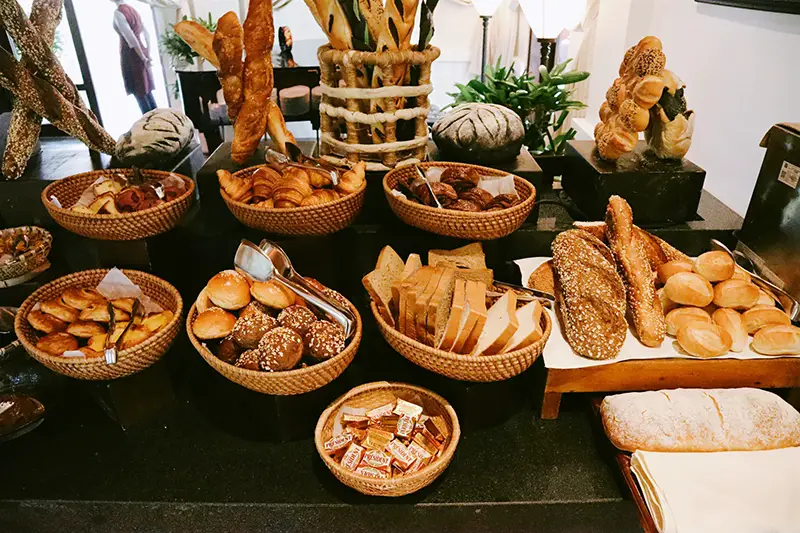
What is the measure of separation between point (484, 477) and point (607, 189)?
3.14 ft

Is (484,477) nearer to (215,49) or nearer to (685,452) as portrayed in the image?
(685,452)

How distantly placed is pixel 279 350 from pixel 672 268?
40.8 inches

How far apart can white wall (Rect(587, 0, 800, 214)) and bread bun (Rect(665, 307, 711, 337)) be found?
928 mm

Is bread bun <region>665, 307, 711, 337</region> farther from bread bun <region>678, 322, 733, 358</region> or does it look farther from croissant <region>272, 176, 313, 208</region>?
croissant <region>272, 176, 313, 208</region>

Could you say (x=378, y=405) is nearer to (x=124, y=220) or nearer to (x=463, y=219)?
(x=463, y=219)

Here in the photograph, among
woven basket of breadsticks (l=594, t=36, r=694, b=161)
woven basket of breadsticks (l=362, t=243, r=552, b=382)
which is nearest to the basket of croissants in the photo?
woven basket of breadsticks (l=362, t=243, r=552, b=382)

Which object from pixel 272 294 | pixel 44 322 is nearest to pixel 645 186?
pixel 272 294

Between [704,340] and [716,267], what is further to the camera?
[716,267]

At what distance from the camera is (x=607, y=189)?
169 centimetres

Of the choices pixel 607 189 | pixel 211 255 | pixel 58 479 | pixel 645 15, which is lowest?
pixel 58 479

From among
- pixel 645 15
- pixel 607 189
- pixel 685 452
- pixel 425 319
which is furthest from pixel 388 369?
pixel 645 15

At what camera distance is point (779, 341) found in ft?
4.20

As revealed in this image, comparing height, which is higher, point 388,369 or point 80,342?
point 80,342

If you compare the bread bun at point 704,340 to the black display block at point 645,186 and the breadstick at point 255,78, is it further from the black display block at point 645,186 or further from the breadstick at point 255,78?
the breadstick at point 255,78
